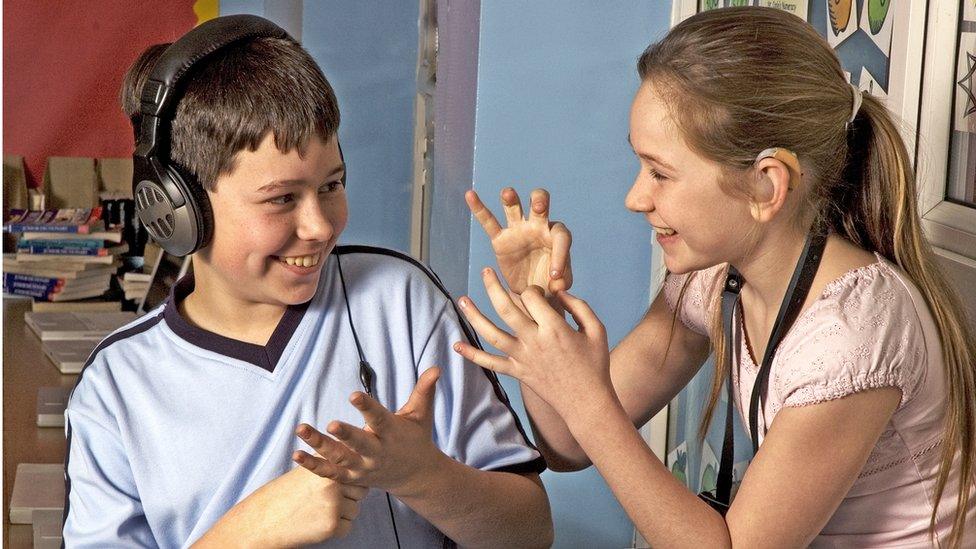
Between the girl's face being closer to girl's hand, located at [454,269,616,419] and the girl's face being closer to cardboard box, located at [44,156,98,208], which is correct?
girl's hand, located at [454,269,616,419]

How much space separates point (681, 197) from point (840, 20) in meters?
0.54

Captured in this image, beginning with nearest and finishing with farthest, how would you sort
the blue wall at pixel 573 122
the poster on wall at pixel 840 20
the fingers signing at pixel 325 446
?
1. the fingers signing at pixel 325 446
2. the poster on wall at pixel 840 20
3. the blue wall at pixel 573 122

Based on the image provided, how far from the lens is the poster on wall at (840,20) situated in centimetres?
138

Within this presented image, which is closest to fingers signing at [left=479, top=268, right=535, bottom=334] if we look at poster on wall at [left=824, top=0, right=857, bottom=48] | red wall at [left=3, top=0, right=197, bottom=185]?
poster on wall at [left=824, top=0, right=857, bottom=48]

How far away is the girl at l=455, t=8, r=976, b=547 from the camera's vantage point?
0.97 metres

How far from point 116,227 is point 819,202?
1.86 metres

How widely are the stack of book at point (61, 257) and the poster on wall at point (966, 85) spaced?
186cm

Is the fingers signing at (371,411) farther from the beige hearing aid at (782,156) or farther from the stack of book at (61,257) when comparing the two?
the stack of book at (61,257)

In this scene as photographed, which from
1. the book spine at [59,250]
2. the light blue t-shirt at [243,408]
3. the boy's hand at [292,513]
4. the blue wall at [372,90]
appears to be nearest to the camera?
the boy's hand at [292,513]

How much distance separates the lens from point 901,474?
105 centimetres

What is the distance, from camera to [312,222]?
101 cm

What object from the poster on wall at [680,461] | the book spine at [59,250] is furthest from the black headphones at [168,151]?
the book spine at [59,250]

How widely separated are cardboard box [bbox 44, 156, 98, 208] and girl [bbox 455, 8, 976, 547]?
1.81 meters

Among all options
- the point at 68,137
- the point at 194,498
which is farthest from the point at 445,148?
the point at 194,498
